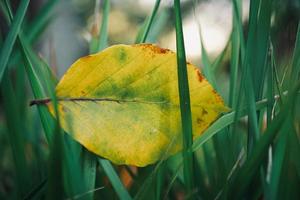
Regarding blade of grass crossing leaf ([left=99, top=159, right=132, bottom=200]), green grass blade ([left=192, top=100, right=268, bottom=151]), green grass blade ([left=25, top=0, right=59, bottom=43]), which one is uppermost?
green grass blade ([left=25, top=0, right=59, bottom=43])

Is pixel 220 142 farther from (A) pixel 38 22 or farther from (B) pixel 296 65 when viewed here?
(A) pixel 38 22

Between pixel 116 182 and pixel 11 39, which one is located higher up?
pixel 11 39

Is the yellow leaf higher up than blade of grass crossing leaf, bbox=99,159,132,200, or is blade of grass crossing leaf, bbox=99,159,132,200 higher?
the yellow leaf

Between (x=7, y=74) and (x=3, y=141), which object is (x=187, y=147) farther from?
(x=3, y=141)

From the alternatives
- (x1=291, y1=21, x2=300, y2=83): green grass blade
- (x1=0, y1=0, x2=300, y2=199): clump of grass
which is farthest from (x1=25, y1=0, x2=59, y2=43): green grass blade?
(x1=291, y1=21, x2=300, y2=83): green grass blade

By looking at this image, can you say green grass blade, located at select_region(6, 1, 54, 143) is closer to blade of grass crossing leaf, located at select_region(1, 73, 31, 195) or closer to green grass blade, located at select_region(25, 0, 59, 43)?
blade of grass crossing leaf, located at select_region(1, 73, 31, 195)

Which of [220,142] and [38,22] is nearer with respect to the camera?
[220,142]

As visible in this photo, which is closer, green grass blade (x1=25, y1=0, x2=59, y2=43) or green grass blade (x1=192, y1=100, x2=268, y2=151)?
green grass blade (x1=192, y1=100, x2=268, y2=151)

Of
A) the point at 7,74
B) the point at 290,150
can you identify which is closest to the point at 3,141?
the point at 7,74

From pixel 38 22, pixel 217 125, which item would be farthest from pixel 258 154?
pixel 38 22
